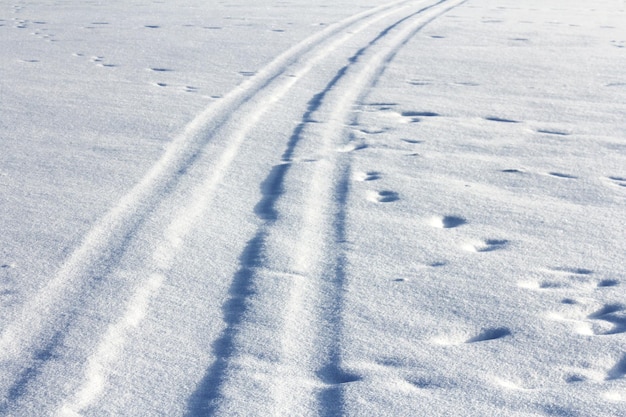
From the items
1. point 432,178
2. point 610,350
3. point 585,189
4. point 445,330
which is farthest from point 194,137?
point 610,350

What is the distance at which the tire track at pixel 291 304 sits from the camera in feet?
7.49

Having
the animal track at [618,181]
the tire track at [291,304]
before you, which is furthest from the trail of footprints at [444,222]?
the animal track at [618,181]

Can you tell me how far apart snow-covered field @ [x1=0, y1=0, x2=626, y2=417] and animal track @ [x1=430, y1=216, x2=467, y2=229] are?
13 mm

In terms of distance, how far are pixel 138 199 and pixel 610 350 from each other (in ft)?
6.88

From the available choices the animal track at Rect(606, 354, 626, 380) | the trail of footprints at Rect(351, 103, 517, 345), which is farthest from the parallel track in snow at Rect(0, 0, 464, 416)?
the animal track at Rect(606, 354, 626, 380)

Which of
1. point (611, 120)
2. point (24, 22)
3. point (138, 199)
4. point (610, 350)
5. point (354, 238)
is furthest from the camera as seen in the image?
point (24, 22)

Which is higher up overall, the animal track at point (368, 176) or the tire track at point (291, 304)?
the animal track at point (368, 176)

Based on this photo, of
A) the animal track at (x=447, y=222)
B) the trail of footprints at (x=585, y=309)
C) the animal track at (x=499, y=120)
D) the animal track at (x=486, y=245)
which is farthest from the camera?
the animal track at (x=499, y=120)

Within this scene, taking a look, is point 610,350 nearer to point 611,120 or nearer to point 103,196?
point 103,196

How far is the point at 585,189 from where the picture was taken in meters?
3.91

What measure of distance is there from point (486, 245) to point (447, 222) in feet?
0.92

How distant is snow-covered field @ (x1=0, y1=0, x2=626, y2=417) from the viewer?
7.71 feet

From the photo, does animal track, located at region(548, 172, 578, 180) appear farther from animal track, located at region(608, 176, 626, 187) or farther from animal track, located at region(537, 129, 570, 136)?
animal track, located at region(537, 129, 570, 136)

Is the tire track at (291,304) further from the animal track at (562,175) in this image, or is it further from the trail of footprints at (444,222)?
the animal track at (562,175)
